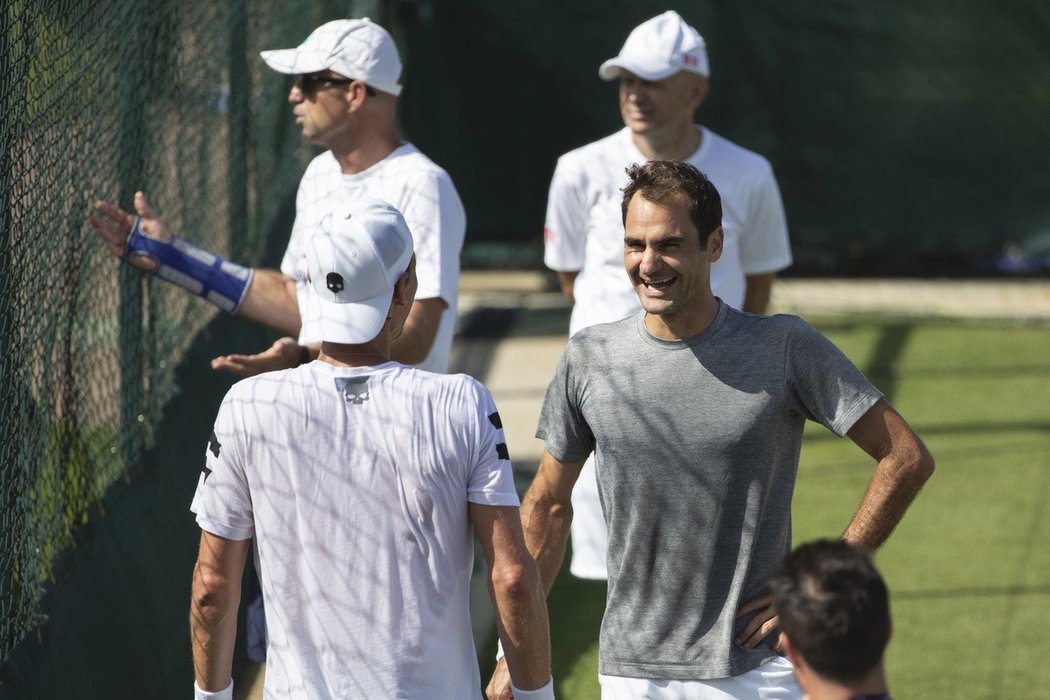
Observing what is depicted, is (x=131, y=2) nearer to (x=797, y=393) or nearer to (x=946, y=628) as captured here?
(x=797, y=393)

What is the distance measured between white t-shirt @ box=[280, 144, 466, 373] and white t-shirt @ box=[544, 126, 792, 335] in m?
0.74

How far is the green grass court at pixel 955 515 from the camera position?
5199 mm

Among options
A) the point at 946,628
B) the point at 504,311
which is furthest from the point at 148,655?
the point at 504,311

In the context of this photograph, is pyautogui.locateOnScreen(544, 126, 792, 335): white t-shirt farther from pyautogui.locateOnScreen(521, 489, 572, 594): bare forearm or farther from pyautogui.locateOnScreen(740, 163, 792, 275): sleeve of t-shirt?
pyautogui.locateOnScreen(521, 489, 572, 594): bare forearm

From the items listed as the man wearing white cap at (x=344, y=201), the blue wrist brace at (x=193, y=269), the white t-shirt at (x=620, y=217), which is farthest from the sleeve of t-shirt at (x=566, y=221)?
the blue wrist brace at (x=193, y=269)

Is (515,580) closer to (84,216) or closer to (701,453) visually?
(701,453)

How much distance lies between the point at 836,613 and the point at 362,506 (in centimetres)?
85

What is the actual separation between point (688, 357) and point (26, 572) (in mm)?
1722

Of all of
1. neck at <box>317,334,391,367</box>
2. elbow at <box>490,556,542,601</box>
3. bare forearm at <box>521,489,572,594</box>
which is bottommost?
bare forearm at <box>521,489,572,594</box>

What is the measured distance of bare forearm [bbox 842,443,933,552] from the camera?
3002 millimetres

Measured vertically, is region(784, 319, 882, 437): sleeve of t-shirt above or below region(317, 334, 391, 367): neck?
below

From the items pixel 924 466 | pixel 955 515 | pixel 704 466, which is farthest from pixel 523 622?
pixel 955 515

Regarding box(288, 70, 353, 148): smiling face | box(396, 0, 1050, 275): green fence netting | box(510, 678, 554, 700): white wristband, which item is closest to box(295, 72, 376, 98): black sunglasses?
box(288, 70, 353, 148): smiling face

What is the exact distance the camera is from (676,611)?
3.05 metres
